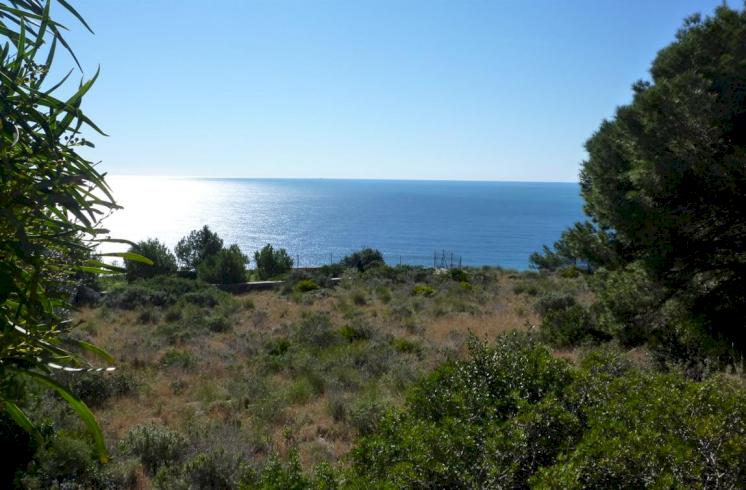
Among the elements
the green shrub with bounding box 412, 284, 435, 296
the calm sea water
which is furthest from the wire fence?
the green shrub with bounding box 412, 284, 435, 296

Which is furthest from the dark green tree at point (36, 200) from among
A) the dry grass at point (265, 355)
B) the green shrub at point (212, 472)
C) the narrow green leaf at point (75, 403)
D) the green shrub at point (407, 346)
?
the green shrub at point (407, 346)

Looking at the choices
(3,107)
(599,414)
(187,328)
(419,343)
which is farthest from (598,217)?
(187,328)

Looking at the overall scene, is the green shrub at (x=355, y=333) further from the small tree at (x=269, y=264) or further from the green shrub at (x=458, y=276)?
the small tree at (x=269, y=264)

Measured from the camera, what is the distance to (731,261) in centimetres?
829

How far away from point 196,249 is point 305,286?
563 inches

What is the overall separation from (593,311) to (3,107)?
12.6 m

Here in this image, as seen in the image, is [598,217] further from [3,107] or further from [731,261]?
[3,107]

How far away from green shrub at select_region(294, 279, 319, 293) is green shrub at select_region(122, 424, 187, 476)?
57.9 feet

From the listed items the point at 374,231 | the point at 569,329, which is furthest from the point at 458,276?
the point at 374,231

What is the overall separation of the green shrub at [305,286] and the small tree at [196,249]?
40.0 ft

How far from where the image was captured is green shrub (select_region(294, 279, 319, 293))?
24.6 m

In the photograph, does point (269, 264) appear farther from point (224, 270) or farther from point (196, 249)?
point (196, 249)

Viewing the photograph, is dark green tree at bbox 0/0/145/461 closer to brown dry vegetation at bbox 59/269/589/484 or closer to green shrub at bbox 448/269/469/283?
brown dry vegetation at bbox 59/269/589/484

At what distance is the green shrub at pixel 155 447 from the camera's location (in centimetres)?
619
